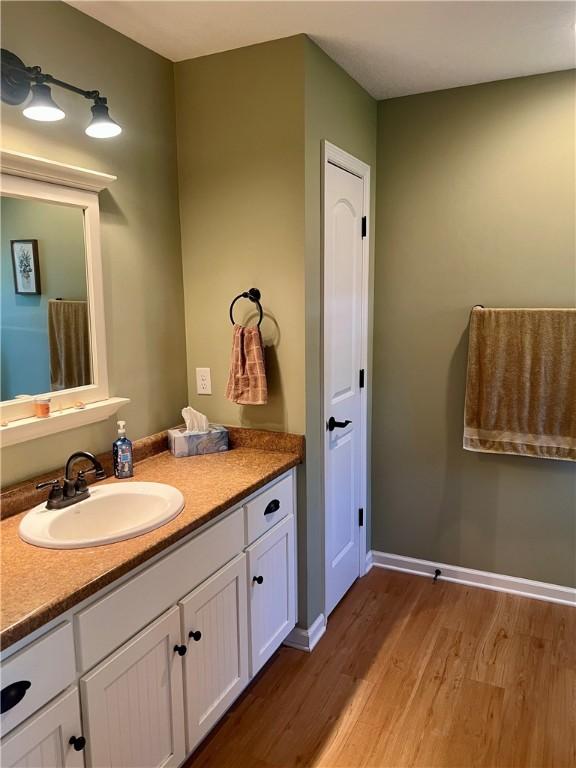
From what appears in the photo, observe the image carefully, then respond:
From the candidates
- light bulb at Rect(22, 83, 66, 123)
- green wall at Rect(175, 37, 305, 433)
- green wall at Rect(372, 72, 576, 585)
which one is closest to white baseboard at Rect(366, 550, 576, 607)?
green wall at Rect(372, 72, 576, 585)

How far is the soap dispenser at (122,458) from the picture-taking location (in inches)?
78.8

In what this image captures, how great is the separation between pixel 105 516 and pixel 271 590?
0.73 m

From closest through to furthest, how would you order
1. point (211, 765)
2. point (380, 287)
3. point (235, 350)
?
1. point (211, 765)
2. point (235, 350)
3. point (380, 287)

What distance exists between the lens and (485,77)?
2.53 m

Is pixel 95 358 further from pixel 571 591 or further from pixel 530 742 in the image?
pixel 571 591

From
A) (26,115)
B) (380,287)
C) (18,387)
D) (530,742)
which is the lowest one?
(530,742)

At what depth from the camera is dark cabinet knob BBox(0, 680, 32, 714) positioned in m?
1.14

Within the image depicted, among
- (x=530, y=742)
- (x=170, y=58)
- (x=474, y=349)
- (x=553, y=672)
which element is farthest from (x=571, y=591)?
(x=170, y=58)

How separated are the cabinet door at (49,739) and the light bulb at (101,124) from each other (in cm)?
160

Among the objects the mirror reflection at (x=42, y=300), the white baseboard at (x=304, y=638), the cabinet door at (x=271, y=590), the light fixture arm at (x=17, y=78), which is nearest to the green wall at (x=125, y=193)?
the light fixture arm at (x=17, y=78)

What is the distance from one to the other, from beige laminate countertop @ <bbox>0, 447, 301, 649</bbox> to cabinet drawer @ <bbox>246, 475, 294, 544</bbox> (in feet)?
0.23

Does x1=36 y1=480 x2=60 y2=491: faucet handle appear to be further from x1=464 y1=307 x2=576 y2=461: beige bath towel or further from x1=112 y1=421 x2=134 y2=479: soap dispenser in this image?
x1=464 y1=307 x2=576 y2=461: beige bath towel

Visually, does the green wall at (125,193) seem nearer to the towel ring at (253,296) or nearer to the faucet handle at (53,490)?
the faucet handle at (53,490)

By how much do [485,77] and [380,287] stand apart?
3.41 ft
